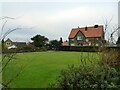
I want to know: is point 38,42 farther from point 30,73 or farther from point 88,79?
point 88,79

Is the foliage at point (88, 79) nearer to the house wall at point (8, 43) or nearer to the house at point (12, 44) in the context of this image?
the house at point (12, 44)

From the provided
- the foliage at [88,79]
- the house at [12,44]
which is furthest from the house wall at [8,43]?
the foliage at [88,79]

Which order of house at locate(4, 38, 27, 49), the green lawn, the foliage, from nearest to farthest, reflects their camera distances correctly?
1. house at locate(4, 38, 27, 49)
2. the foliage
3. the green lawn

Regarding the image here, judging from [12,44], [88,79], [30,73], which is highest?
[12,44]

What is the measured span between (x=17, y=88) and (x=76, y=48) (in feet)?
110

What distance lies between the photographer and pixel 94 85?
5555mm

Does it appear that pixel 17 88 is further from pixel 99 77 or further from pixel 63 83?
pixel 99 77

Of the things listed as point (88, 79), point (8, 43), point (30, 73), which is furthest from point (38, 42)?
point (8, 43)

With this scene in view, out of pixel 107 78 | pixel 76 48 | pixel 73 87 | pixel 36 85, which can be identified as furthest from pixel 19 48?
pixel 76 48

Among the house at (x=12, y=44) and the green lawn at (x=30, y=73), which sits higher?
the house at (x=12, y=44)

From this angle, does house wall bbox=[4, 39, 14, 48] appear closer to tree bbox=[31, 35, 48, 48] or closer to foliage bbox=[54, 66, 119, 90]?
foliage bbox=[54, 66, 119, 90]

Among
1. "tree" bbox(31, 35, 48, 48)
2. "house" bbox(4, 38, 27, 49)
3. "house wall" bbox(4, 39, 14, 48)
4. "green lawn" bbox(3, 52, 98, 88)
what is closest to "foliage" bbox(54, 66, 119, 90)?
"green lawn" bbox(3, 52, 98, 88)

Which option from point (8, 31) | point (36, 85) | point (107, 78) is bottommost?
point (36, 85)

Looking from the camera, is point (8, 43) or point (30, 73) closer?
point (8, 43)
